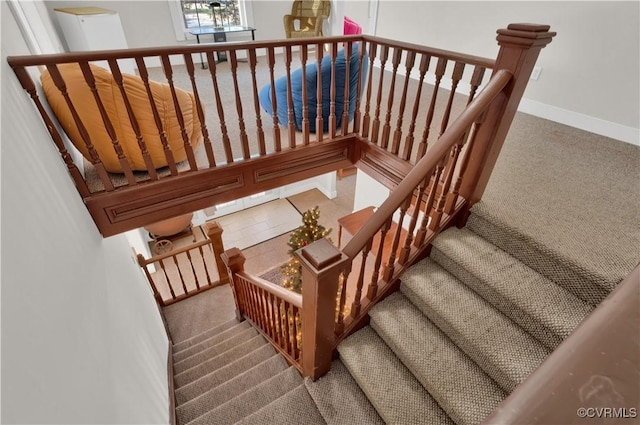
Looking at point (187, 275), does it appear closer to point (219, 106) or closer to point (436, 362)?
point (219, 106)

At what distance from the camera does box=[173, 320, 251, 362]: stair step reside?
297 cm

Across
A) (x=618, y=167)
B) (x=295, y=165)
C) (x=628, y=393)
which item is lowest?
(x=295, y=165)

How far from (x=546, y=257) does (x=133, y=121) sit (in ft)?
7.62

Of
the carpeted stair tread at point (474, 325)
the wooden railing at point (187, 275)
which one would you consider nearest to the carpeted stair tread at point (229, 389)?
the carpeted stair tread at point (474, 325)

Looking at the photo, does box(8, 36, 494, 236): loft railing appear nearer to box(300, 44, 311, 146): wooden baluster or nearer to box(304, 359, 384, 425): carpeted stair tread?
box(300, 44, 311, 146): wooden baluster

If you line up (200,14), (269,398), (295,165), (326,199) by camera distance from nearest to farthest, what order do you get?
(269,398), (295,165), (200,14), (326,199)

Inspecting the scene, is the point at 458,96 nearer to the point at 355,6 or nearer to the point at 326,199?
the point at 355,6

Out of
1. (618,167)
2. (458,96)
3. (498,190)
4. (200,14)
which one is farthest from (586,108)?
(200,14)

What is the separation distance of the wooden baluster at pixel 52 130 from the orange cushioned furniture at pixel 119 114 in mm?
166

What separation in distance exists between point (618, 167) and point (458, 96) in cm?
182

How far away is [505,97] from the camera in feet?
4.89

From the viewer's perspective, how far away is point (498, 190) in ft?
6.54

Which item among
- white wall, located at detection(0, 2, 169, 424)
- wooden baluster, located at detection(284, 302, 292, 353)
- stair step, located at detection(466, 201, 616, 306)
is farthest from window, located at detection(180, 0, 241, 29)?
stair step, located at detection(466, 201, 616, 306)

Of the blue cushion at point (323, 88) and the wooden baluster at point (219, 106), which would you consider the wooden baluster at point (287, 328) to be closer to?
the wooden baluster at point (219, 106)
